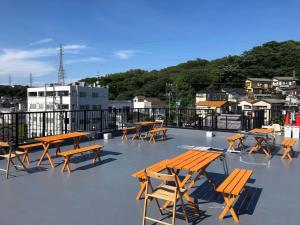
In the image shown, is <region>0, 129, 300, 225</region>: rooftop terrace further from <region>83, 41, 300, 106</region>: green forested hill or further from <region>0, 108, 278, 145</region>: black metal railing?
<region>83, 41, 300, 106</region>: green forested hill

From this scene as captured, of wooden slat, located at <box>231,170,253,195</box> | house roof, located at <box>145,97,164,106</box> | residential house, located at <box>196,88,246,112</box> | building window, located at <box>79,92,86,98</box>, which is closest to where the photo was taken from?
wooden slat, located at <box>231,170,253,195</box>

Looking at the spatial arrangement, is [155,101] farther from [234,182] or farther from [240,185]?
[240,185]

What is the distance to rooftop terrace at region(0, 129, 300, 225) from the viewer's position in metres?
3.60

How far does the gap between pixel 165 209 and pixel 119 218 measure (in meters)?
0.61

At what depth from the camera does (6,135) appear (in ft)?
25.6

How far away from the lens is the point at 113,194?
4.46 metres

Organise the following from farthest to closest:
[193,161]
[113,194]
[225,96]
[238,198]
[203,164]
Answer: [225,96] → [113,194] → [238,198] → [193,161] → [203,164]

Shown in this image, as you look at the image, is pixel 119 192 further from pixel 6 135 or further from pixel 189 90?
pixel 189 90

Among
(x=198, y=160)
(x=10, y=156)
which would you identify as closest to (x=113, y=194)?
(x=198, y=160)

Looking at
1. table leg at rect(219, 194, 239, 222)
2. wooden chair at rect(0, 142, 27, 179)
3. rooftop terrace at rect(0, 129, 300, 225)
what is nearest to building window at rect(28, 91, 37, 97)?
rooftop terrace at rect(0, 129, 300, 225)

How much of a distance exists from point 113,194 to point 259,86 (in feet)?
209

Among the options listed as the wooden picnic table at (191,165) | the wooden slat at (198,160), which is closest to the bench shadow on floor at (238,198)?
the wooden picnic table at (191,165)

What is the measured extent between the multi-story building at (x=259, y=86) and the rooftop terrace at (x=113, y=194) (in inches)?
2310

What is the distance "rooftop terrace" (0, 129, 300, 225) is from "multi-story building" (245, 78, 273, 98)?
Answer: 58.7 m
